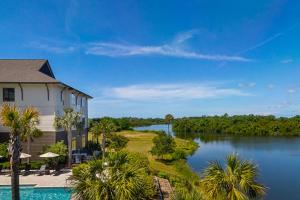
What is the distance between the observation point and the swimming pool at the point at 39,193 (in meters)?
21.8

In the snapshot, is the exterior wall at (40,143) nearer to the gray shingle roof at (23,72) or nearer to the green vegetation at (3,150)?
the green vegetation at (3,150)

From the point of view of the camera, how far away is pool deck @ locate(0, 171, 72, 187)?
24384mm

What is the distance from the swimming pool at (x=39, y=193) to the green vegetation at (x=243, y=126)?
96234 mm

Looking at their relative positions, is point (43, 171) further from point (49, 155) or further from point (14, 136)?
point (14, 136)

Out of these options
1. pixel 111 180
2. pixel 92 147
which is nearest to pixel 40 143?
pixel 92 147

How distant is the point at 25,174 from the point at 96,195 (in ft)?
58.4

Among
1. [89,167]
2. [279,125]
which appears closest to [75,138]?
[89,167]

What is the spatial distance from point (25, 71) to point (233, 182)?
26500mm

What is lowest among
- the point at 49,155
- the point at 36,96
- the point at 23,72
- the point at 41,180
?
the point at 41,180

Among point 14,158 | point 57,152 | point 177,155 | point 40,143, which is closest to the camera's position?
point 14,158

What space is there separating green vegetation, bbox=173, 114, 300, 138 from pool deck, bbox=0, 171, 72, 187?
92.9 m

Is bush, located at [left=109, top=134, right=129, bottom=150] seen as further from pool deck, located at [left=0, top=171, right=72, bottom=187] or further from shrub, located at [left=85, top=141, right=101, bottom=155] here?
pool deck, located at [left=0, top=171, right=72, bottom=187]

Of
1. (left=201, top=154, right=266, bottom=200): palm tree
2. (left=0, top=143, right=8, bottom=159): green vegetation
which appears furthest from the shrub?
(left=201, top=154, right=266, bottom=200): palm tree

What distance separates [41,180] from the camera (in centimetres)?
2583
